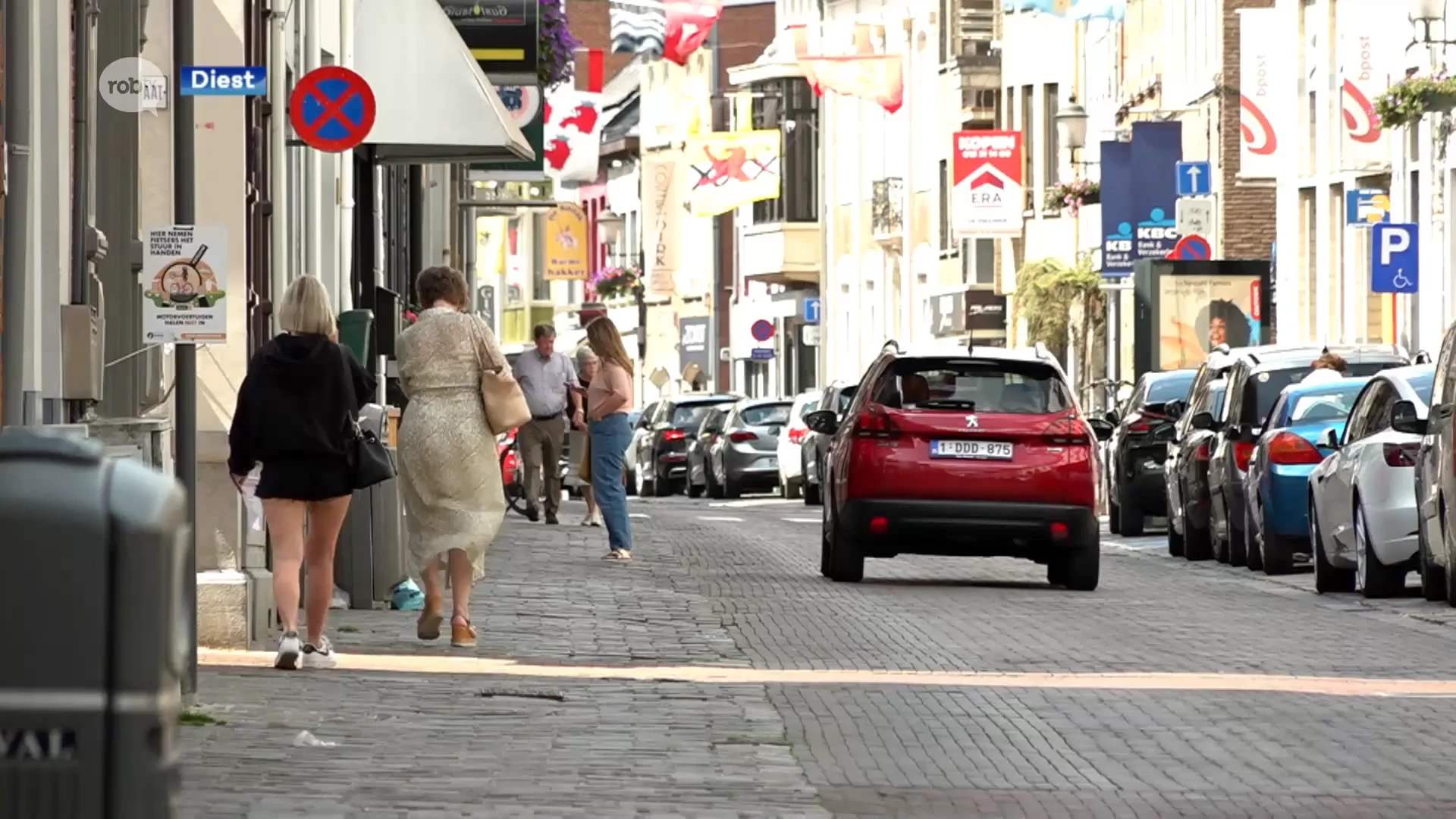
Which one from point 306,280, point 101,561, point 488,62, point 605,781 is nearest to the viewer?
point 101,561

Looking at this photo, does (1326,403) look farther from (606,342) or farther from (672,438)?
(672,438)

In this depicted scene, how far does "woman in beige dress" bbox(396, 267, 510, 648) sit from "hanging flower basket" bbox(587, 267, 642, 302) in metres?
87.8

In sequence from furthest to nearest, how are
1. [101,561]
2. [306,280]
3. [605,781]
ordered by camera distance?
1. [306,280]
2. [605,781]
3. [101,561]

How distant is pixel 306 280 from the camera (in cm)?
1470

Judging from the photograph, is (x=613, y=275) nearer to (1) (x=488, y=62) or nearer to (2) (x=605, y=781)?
(1) (x=488, y=62)

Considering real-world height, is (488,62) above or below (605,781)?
above

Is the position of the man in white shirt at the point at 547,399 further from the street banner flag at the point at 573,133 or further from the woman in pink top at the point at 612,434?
the street banner flag at the point at 573,133

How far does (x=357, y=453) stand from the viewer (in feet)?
47.9

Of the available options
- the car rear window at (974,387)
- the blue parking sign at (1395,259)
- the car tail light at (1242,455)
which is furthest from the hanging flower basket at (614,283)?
the car rear window at (974,387)

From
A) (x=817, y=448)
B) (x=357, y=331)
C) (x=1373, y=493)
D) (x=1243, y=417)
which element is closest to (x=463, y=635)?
(x=357, y=331)

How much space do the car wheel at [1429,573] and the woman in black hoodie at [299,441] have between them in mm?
8199

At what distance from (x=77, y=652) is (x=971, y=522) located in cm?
1825

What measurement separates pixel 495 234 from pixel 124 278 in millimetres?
92068

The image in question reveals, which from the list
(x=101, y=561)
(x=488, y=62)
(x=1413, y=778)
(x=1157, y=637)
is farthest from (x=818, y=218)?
(x=101, y=561)
